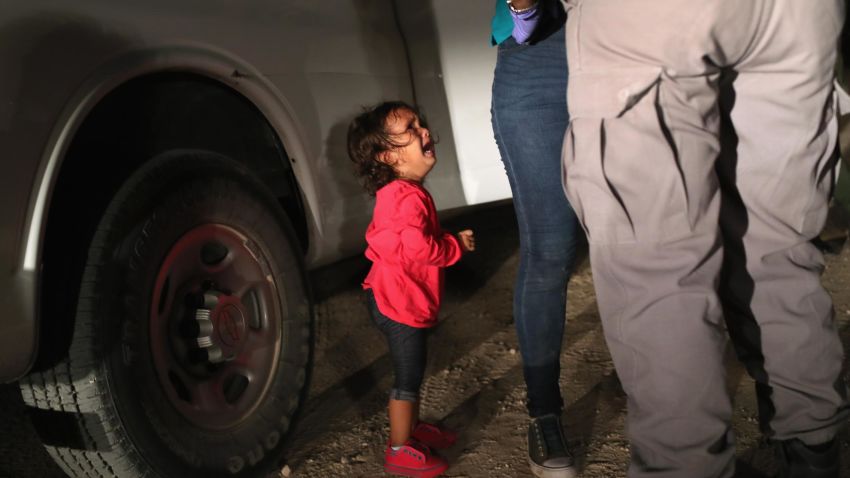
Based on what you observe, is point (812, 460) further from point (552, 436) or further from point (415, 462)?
point (415, 462)

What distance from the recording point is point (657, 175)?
1546 millimetres

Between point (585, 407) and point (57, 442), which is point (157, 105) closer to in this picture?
point (57, 442)

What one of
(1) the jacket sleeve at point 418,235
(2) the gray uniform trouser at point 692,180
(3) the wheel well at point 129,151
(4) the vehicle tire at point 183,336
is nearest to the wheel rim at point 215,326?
(4) the vehicle tire at point 183,336

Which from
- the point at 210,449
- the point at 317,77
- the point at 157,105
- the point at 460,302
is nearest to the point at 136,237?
the point at 157,105

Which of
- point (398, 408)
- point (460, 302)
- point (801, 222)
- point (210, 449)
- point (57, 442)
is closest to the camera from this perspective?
point (801, 222)

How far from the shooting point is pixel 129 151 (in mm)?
2121

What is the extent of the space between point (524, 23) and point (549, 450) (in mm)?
1102

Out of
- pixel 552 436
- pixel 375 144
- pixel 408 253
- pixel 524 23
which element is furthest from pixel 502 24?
pixel 552 436

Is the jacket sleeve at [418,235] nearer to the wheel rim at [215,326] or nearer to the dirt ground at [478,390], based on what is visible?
the wheel rim at [215,326]

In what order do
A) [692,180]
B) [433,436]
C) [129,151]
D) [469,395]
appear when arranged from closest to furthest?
[692,180]
[129,151]
[433,436]
[469,395]

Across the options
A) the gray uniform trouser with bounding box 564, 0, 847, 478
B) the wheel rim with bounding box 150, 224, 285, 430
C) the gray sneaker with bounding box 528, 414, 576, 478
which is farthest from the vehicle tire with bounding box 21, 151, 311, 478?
the gray uniform trouser with bounding box 564, 0, 847, 478

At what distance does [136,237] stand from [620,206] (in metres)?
1.15

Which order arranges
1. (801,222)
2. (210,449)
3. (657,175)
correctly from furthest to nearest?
(210,449) → (801,222) → (657,175)

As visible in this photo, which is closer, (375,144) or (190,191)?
(190,191)
